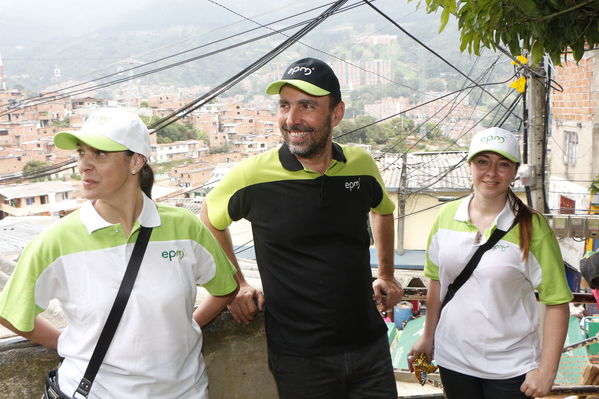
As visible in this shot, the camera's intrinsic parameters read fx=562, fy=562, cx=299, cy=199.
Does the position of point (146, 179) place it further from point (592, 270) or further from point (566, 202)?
point (566, 202)

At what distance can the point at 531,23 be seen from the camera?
75.0 inches

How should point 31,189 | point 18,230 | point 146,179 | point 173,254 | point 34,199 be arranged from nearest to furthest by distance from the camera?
point 173,254, point 146,179, point 18,230, point 34,199, point 31,189

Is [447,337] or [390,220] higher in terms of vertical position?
[390,220]

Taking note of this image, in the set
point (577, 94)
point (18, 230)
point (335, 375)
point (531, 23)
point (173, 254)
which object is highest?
point (577, 94)

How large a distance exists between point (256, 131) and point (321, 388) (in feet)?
76.1

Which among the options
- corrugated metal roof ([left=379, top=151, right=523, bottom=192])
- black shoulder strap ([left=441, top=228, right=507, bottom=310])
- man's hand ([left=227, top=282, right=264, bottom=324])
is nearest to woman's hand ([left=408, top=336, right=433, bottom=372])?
black shoulder strap ([left=441, top=228, right=507, bottom=310])

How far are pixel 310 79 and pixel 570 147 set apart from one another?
14005mm

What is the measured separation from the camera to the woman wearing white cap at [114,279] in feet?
5.70

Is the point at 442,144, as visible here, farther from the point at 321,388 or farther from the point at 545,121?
the point at 321,388

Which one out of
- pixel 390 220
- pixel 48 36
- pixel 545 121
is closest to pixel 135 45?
pixel 48 36

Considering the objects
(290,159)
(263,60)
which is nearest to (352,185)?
(290,159)

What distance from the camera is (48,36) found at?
222 ft

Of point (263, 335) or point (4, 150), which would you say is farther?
point (4, 150)

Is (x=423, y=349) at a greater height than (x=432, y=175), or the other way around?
(x=423, y=349)
